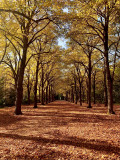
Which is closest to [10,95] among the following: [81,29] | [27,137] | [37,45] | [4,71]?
[4,71]

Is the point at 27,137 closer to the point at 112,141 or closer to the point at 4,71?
the point at 112,141

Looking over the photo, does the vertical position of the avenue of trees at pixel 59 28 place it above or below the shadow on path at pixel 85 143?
above

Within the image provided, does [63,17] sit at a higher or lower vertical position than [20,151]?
higher

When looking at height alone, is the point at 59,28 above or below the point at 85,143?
above

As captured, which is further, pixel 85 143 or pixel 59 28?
pixel 59 28

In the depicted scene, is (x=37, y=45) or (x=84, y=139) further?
(x=37, y=45)

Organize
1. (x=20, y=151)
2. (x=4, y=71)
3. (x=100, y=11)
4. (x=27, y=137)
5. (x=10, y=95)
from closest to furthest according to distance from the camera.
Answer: (x=20, y=151) → (x=27, y=137) → (x=100, y=11) → (x=4, y=71) → (x=10, y=95)

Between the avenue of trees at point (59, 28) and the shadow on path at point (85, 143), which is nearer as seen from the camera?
the shadow on path at point (85, 143)

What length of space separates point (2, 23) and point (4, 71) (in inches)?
613

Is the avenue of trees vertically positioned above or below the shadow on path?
above

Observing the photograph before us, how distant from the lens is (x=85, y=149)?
13.6ft

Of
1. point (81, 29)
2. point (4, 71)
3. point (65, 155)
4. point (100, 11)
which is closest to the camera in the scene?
point (65, 155)

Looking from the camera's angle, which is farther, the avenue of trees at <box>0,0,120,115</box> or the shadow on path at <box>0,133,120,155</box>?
the avenue of trees at <box>0,0,120,115</box>

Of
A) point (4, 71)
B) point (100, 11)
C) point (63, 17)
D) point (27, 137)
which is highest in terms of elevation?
point (100, 11)
